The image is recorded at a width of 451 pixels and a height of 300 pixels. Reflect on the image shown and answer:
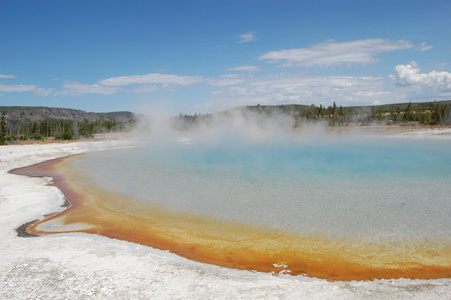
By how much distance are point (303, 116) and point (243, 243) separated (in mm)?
49912

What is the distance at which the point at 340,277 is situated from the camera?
157 inches

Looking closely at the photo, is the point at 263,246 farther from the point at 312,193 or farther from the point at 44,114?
the point at 44,114

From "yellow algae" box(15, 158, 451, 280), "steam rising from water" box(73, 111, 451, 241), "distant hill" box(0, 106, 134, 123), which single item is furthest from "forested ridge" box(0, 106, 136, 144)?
"yellow algae" box(15, 158, 451, 280)

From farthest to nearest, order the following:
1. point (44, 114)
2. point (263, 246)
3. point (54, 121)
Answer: point (44, 114) → point (54, 121) → point (263, 246)

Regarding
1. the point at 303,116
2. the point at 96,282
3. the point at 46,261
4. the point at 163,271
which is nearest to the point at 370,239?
the point at 163,271

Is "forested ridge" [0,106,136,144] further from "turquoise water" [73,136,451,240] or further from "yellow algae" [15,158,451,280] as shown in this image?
"yellow algae" [15,158,451,280]

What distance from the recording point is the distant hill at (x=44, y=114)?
9554cm


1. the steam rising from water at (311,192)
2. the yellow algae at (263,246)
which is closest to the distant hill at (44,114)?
the steam rising from water at (311,192)

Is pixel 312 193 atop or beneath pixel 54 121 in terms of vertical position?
beneath

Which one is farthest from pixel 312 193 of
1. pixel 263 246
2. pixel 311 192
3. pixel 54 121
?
pixel 54 121

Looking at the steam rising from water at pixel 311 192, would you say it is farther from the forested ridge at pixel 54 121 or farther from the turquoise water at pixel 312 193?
the forested ridge at pixel 54 121

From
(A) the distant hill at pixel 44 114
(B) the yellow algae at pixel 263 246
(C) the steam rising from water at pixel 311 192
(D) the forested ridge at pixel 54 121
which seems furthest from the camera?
(A) the distant hill at pixel 44 114

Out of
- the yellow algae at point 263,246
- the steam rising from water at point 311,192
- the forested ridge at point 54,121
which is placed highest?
the forested ridge at point 54,121

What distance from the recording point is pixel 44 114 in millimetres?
103375
